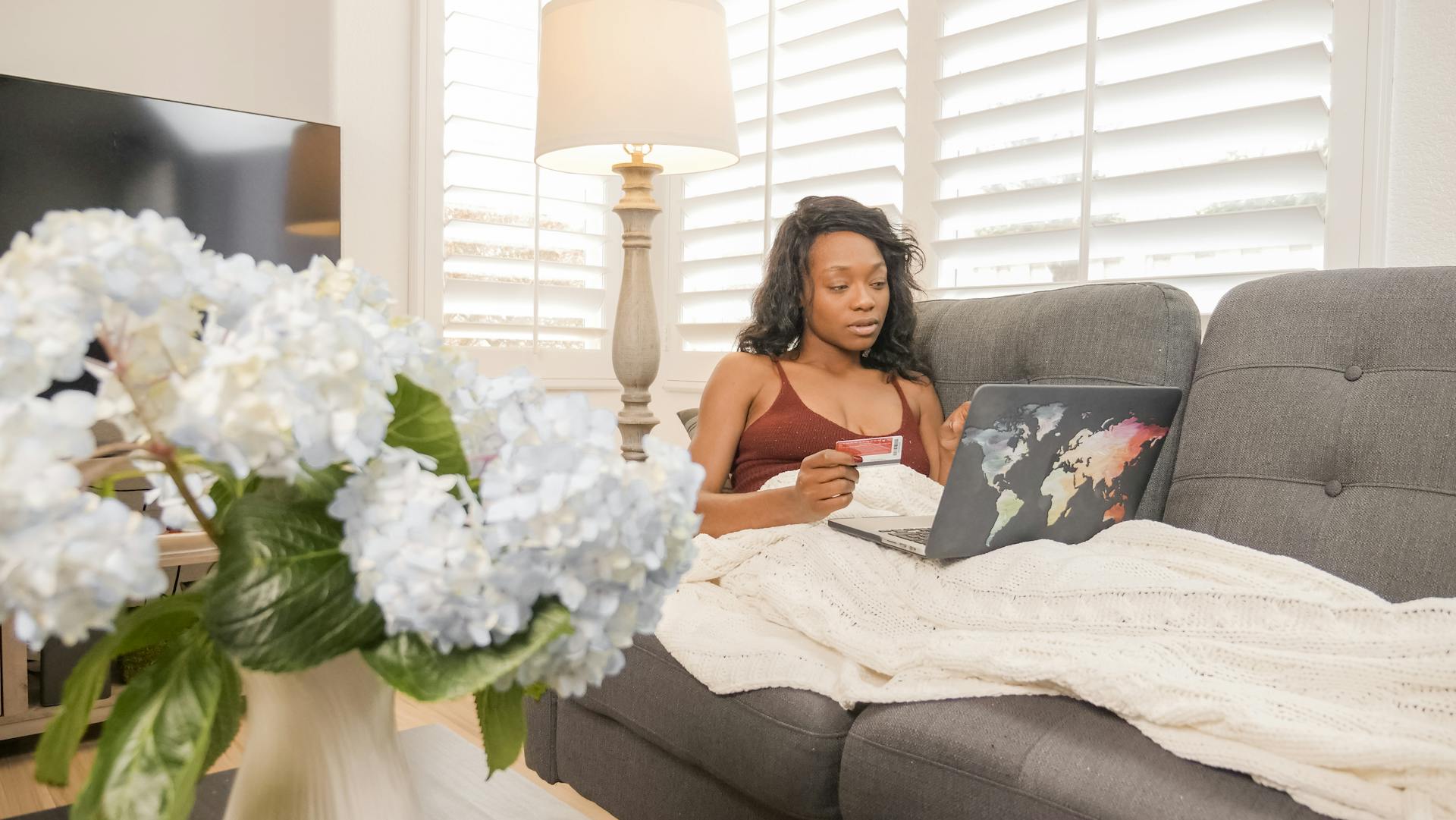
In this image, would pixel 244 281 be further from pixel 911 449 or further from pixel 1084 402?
pixel 911 449

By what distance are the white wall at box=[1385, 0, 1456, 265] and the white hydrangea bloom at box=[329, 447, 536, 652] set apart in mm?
1709

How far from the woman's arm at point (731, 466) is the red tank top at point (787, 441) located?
4cm

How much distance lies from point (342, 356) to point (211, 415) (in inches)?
2.2

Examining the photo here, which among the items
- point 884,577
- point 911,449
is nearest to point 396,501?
point 884,577

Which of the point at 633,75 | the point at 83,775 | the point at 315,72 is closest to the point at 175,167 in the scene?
the point at 315,72

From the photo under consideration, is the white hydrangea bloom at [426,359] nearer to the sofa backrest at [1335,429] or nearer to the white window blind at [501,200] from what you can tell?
the sofa backrest at [1335,429]

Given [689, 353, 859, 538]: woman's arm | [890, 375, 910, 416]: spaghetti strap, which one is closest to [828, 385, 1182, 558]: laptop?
[689, 353, 859, 538]: woman's arm

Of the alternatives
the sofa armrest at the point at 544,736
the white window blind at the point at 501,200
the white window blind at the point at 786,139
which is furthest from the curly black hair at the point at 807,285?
the white window blind at the point at 501,200

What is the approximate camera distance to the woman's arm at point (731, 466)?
4.36ft

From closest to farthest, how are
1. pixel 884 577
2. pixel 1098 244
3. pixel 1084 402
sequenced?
pixel 1084 402 → pixel 884 577 → pixel 1098 244

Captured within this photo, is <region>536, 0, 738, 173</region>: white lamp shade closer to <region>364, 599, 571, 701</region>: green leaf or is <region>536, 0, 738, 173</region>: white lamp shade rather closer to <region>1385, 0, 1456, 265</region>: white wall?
<region>1385, 0, 1456, 265</region>: white wall

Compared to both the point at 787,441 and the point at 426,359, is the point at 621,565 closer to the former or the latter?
the point at 426,359

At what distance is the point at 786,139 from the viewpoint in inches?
104

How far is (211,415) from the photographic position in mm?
396
